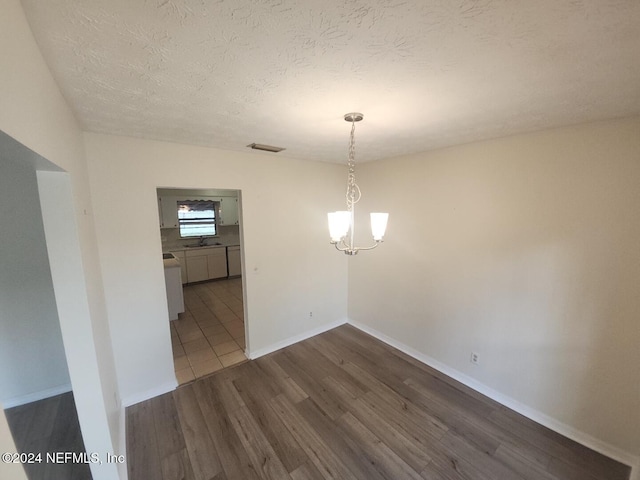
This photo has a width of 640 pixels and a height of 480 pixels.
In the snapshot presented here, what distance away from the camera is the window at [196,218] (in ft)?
20.0

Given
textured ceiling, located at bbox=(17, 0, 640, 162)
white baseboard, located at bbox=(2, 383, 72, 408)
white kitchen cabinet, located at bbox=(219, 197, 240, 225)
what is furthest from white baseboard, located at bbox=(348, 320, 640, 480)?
white kitchen cabinet, located at bbox=(219, 197, 240, 225)

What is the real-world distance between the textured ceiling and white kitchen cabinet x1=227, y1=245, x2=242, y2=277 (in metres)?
4.80

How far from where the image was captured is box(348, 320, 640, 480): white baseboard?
1.86m

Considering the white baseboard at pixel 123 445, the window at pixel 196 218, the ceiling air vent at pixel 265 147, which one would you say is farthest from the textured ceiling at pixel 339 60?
the window at pixel 196 218

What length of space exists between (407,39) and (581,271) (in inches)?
86.3

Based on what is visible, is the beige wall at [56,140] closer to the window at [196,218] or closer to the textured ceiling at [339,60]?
the textured ceiling at [339,60]

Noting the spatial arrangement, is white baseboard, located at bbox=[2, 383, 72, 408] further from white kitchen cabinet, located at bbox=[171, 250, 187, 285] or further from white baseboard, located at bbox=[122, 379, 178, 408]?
white kitchen cabinet, located at bbox=[171, 250, 187, 285]

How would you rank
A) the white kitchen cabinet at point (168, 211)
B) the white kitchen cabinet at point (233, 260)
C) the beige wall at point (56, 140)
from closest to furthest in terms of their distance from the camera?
the beige wall at point (56, 140) < the white kitchen cabinet at point (168, 211) < the white kitchen cabinet at point (233, 260)

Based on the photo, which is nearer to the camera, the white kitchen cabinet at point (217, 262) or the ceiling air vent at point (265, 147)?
the ceiling air vent at point (265, 147)

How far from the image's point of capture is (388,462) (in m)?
1.88

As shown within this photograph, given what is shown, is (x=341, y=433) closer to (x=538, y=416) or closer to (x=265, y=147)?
(x=538, y=416)

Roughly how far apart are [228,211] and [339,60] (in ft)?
20.1

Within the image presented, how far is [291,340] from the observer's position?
347 cm

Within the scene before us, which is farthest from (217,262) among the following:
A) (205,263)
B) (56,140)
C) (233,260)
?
(56,140)
